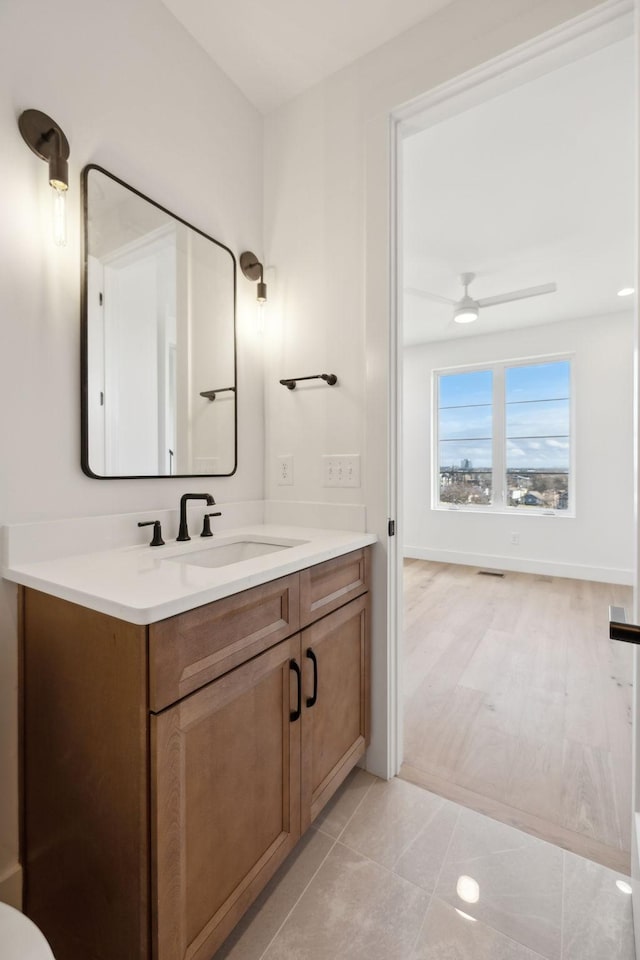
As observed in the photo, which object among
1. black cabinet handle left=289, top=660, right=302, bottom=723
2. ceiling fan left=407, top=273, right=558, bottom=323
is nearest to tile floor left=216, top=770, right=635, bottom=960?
black cabinet handle left=289, top=660, right=302, bottom=723

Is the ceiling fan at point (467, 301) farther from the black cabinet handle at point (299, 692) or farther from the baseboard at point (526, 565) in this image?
the black cabinet handle at point (299, 692)

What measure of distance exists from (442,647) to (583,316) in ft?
11.9

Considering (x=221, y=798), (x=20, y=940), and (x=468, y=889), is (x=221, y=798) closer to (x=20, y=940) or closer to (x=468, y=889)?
(x=20, y=940)

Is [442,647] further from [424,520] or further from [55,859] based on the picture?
[424,520]

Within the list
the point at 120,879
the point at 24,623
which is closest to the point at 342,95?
the point at 24,623

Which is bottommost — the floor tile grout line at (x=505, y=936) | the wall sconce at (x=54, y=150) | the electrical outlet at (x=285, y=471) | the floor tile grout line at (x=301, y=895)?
the floor tile grout line at (x=505, y=936)

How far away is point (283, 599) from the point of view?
1.10 meters

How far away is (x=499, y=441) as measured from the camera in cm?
480

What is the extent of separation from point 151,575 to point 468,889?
3.97 ft

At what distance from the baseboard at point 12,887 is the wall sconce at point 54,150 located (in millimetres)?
1613

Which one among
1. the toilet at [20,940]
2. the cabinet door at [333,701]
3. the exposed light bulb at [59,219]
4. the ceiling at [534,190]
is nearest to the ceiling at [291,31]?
the ceiling at [534,190]

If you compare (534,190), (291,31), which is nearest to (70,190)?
(291,31)

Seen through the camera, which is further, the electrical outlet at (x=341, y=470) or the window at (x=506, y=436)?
the window at (x=506, y=436)

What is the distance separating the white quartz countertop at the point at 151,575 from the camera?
2.61ft
